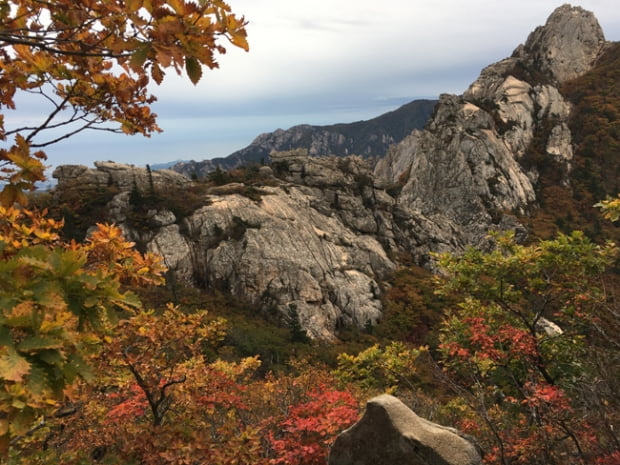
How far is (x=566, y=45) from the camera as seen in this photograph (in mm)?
73125

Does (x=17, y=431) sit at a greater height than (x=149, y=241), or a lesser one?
greater

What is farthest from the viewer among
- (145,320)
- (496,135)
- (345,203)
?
(496,135)

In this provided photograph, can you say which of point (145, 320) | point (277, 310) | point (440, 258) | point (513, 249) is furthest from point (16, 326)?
point (277, 310)

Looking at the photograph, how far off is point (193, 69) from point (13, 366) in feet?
5.89

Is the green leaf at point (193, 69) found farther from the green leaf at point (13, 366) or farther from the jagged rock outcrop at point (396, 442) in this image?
the jagged rock outcrop at point (396, 442)

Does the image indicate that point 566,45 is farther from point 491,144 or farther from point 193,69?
point 193,69

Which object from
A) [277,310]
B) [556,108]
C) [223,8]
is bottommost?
[277,310]

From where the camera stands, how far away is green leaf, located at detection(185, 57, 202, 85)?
84.9 inches

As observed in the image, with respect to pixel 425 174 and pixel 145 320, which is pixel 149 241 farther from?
pixel 425 174

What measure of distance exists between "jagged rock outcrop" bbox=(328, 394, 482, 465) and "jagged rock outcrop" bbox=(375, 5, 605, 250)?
144ft

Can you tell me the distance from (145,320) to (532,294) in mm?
9338

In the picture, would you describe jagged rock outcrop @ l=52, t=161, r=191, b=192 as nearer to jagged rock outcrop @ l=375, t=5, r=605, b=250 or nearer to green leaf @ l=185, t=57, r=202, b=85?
jagged rock outcrop @ l=375, t=5, r=605, b=250

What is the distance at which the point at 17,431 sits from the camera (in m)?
1.47

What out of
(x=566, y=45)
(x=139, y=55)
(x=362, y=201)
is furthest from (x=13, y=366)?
(x=566, y=45)
